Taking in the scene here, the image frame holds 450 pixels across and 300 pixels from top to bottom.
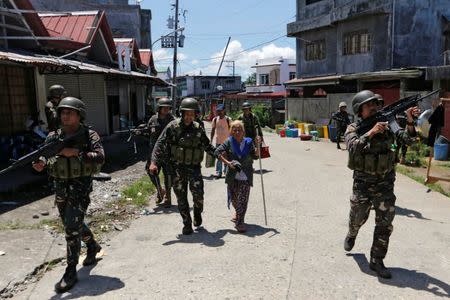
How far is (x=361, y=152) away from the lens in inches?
172

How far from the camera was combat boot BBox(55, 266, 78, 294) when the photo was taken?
411 cm

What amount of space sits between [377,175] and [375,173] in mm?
56

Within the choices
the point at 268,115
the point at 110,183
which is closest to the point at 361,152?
the point at 110,183

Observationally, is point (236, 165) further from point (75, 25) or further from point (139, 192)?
point (75, 25)

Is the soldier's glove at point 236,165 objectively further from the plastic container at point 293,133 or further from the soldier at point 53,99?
the plastic container at point 293,133

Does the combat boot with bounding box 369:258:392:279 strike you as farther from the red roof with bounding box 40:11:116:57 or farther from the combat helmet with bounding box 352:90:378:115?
the red roof with bounding box 40:11:116:57

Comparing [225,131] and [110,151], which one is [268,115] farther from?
[225,131]

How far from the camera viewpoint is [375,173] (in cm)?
440

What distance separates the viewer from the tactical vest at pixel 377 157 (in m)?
4.34

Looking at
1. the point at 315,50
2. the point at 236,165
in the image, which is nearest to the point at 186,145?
the point at 236,165

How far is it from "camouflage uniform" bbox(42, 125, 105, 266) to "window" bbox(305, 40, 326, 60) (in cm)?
2398

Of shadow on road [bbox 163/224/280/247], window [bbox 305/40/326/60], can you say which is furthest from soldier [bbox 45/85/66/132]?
window [bbox 305/40/326/60]

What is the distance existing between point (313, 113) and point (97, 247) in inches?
917

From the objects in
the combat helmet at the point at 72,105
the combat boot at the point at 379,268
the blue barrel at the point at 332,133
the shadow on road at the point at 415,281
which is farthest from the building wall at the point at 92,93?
the shadow on road at the point at 415,281
